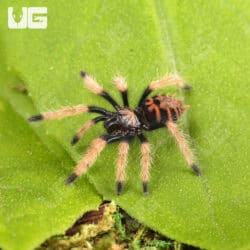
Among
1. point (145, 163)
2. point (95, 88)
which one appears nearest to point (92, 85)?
point (95, 88)

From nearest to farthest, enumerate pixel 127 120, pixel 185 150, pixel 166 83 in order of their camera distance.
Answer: pixel 185 150
pixel 166 83
pixel 127 120

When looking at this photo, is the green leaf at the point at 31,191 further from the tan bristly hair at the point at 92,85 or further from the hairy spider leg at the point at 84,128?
the tan bristly hair at the point at 92,85

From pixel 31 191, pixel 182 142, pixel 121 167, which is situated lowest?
pixel 31 191

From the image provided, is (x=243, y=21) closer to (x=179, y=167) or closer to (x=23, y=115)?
(x=179, y=167)

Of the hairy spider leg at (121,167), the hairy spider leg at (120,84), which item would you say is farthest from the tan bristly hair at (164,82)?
the hairy spider leg at (121,167)

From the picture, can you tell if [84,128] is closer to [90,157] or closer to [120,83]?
[90,157]

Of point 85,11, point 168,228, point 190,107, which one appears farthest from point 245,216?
point 85,11
